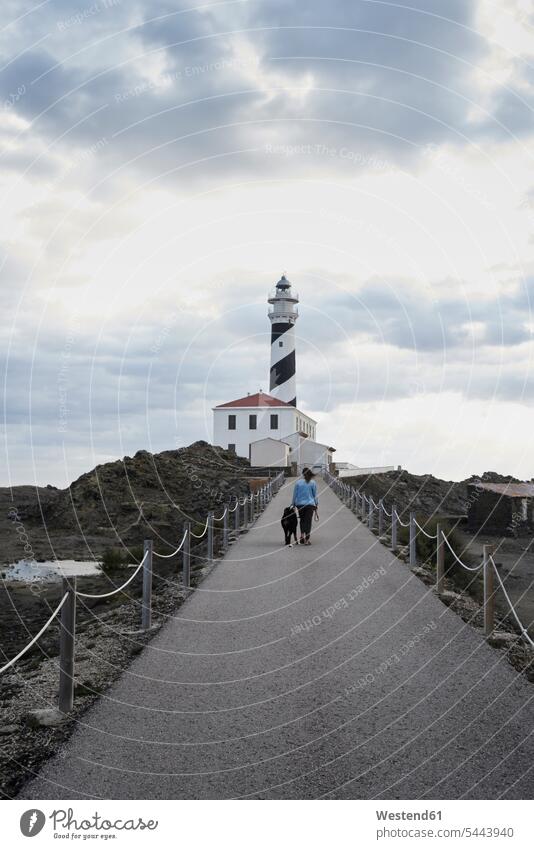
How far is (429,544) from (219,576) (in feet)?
18.8

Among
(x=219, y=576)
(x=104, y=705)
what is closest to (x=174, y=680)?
(x=104, y=705)

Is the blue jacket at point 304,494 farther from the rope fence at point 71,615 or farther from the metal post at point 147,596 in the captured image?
the metal post at point 147,596

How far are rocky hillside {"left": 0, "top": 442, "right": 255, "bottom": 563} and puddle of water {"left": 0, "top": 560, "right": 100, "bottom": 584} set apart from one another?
1075 millimetres

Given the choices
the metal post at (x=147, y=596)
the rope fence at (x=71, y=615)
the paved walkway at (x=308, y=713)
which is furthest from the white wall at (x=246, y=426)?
the metal post at (x=147, y=596)

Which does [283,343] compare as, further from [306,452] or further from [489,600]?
[489,600]

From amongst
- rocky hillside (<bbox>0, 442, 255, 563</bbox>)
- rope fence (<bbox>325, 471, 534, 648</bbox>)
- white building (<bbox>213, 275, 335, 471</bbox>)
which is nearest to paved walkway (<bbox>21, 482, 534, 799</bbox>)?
rope fence (<bbox>325, 471, 534, 648</bbox>)

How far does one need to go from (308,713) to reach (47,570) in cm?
1447

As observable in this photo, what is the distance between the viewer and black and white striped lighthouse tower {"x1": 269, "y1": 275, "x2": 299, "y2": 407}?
63.9m

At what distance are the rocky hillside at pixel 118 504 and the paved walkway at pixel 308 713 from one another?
45.6ft

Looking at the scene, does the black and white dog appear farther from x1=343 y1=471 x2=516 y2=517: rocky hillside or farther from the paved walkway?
x1=343 y1=471 x2=516 y2=517: rocky hillside

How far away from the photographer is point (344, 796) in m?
4.46

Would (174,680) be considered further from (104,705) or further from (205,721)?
(205,721)

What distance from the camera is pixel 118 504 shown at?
112 feet

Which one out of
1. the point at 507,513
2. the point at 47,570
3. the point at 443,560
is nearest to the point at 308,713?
the point at 443,560
